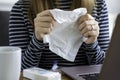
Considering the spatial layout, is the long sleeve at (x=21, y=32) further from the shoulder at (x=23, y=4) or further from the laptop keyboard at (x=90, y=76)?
the laptop keyboard at (x=90, y=76)

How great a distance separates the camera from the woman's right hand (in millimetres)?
894

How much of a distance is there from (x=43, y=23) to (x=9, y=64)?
243 millimetres

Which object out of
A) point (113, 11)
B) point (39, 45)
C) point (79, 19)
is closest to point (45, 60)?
point (39, 45)

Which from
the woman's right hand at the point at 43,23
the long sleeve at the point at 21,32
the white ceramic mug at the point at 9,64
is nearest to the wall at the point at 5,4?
the long sleeve at the point at 21,32

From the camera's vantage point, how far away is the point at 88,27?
0.93 m

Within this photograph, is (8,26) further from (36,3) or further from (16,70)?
(16,70)

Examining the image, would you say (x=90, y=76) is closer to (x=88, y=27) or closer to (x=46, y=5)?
(x=88, y=27)

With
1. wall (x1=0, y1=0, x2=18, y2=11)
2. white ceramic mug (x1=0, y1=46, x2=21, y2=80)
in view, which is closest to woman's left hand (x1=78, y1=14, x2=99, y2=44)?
white ceramic mug (x1=0, y1=46, x2=21, y2=80)

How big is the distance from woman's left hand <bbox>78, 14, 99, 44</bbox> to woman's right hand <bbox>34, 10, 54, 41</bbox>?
10 centimetres

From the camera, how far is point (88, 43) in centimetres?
103

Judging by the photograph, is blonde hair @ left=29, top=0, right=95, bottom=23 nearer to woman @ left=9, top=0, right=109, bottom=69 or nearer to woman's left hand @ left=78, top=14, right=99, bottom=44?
woman @ left=9, top=0, right=109, bottom=69

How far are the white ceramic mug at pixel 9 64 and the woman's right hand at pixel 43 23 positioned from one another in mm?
188

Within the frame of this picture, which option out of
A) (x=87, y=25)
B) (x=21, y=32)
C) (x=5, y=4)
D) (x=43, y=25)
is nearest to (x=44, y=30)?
(x=43, y=25)

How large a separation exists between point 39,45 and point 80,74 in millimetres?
263
